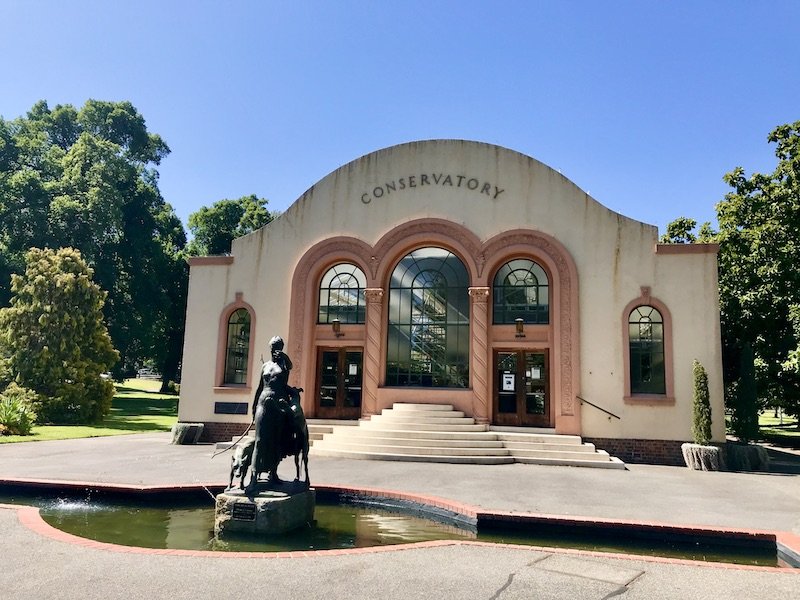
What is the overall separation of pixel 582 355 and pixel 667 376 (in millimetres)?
2307

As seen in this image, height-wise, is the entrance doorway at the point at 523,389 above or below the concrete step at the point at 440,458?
above

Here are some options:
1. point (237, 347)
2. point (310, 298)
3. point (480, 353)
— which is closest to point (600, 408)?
point (480, 353)

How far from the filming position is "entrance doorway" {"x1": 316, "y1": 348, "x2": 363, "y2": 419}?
17672 millimetres

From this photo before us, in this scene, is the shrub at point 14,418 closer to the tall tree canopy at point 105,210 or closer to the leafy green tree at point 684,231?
the tall tree canopy at point 105,210

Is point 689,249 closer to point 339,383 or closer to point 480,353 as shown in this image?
point 480,353

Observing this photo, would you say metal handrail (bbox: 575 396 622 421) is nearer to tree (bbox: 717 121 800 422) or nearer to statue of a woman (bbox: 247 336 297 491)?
tree (bbox: 717 121 800 422)

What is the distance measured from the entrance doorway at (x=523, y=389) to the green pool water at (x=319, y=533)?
8.60 m

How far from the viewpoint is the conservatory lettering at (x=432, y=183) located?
17.2 metres

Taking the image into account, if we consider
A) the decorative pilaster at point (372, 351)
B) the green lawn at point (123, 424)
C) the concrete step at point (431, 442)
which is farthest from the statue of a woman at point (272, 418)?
the green lawn at point (123, 424)

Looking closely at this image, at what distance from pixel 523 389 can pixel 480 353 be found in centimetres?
173

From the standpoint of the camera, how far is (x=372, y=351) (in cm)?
1719

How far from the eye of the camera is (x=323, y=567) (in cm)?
533

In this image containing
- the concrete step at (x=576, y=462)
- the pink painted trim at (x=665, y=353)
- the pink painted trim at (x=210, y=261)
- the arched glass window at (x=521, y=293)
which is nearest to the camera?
the concrete step at (x=576, y=462)

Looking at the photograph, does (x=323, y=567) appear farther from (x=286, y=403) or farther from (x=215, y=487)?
(x=215, y=487)
